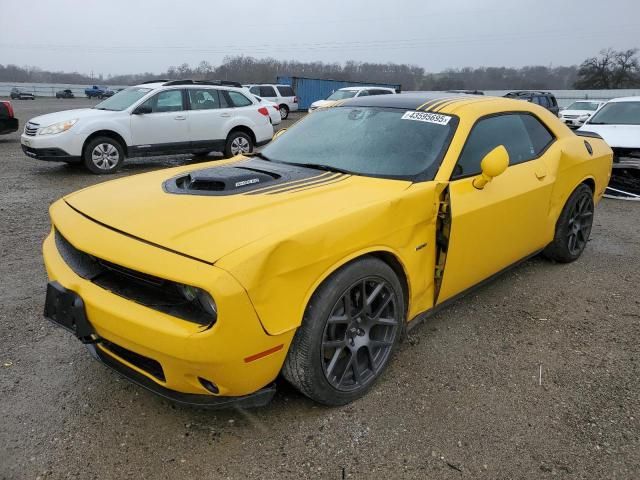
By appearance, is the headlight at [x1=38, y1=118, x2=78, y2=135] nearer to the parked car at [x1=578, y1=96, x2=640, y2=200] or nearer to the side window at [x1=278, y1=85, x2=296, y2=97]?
the parked car at [x1=578, y1=96, x2=640, y2=200]

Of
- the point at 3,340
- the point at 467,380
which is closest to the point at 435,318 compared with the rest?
the point at 467,380

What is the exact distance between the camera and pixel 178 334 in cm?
193

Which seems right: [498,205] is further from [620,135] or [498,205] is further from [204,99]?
[204,99]

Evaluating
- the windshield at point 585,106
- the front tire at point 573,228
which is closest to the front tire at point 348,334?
the front tire at point 573,228

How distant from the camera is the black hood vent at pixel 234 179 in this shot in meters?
2.68

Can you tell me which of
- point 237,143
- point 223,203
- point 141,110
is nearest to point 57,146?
point 141,110

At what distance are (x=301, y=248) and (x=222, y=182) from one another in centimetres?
85

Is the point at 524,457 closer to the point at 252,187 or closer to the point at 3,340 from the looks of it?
the point at 252,187

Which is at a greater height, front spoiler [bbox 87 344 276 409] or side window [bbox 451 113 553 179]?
side window [bbox 451 113 553 179]

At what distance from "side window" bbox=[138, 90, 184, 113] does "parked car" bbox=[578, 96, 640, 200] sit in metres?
6.76

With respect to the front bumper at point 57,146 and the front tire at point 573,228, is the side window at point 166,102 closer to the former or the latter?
the front bumper at point 57,146

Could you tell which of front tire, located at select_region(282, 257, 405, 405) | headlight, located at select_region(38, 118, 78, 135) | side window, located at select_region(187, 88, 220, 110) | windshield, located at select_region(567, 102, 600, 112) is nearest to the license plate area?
front tire, located at select_region(282, 257, 405, 405)

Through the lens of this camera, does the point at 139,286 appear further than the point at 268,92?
No

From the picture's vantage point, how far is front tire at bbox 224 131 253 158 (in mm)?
9945
